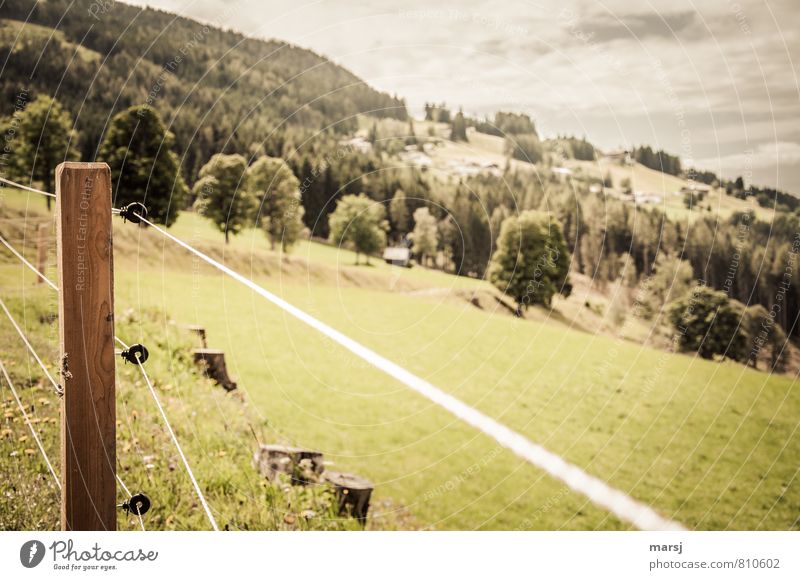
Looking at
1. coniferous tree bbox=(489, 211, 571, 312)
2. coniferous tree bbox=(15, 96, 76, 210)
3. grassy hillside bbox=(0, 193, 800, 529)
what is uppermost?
coniferous tree bbox=(15, 96, 76, 210)

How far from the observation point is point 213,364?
A: 7.99m

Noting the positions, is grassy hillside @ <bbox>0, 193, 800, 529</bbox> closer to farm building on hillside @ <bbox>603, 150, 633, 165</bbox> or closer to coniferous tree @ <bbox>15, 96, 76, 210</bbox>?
coniferous tree @ <bbox>15, 96, 76, 210</bbox>

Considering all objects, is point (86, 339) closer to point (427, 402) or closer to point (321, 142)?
point (427, 402)

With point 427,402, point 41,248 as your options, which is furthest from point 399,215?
point 41,248

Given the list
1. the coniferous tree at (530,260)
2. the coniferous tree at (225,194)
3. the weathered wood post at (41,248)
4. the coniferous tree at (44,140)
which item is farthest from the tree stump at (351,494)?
the coniferous tree at (530,260)

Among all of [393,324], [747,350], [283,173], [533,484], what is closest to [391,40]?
[283,173]

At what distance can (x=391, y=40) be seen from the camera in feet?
30.6

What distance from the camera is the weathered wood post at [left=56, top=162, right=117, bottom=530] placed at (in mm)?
3025

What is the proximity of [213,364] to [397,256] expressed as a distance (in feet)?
16.2

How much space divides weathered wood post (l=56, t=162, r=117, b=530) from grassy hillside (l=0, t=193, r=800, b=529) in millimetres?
1980

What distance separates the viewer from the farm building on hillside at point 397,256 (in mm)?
11805

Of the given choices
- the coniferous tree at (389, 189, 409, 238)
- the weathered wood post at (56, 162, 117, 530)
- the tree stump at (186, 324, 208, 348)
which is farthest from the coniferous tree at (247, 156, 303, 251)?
the weathered wood post at (56, 162, 117, 530)

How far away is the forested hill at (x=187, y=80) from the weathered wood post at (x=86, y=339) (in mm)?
8322

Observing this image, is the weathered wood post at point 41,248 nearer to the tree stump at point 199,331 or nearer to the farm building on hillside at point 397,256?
the tree stump at point 199,331
